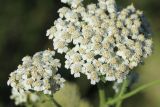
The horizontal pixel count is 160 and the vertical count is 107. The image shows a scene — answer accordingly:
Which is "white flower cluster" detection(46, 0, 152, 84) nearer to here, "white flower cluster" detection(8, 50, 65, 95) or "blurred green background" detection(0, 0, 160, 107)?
"white flower cluster" detection(8, 50, 65, 95)

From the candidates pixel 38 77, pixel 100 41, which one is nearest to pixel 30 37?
pixel 100 41

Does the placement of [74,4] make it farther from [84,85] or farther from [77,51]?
[84,85]

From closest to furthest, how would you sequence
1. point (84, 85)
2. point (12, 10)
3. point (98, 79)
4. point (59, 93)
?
point (98, 79), point (59, 93), point (84, 85), point (12, 10)

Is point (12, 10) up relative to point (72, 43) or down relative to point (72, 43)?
up

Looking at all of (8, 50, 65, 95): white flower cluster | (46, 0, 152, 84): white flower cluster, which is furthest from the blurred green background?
(8, 50, 65, 95): white flower cluster

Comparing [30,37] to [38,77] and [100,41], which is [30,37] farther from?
[38,77]

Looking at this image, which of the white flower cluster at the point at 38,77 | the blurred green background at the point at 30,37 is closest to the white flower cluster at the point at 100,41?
the white flower cluster at the point at 38,77

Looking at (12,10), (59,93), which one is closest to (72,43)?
(59,93)
